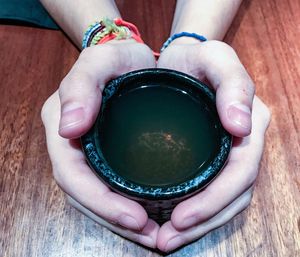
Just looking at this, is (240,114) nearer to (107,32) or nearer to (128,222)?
(128,222)

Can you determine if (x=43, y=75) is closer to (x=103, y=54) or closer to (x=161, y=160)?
(x=103, y=54)

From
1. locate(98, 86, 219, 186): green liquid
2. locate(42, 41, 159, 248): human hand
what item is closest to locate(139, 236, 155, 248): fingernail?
locate(42, 41, 159, 248): human hand

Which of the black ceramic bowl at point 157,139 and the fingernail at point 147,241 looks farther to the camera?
the fingernail at point 147,241

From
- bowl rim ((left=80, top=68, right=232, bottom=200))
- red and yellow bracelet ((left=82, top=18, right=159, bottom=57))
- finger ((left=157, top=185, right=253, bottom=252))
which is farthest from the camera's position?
red and yellow bracelet ((left=82, top=18, right=159, bottom=57))

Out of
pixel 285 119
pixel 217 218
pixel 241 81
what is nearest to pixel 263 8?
pixel 285 119

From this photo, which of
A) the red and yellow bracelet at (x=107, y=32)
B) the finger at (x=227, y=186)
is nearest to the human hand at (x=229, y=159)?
the finger at (x=227, y=186)

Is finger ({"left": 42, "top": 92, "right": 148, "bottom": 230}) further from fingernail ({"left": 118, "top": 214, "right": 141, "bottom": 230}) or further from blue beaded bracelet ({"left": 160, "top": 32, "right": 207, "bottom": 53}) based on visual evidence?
blue beaded bracelet ({"left": 160, "top": 32, "right": 207, "bottom": 53})

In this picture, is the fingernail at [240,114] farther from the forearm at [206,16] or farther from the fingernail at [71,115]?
the forearm at [206,16]

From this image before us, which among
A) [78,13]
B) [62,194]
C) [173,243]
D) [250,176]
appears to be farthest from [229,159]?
[78,13]
